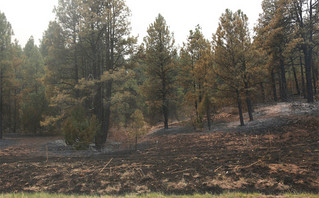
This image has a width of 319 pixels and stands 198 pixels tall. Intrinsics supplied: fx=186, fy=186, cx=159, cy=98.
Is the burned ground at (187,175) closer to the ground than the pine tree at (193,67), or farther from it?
closer to the ground

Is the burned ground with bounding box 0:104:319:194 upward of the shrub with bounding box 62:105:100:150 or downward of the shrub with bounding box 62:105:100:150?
downward

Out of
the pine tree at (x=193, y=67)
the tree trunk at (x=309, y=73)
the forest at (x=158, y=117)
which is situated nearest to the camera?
the forest at (x=158, y=117)

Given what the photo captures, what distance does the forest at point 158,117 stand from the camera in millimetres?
5203

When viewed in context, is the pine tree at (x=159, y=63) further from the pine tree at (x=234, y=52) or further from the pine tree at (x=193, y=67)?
the pine tree at (x=234, y=52)

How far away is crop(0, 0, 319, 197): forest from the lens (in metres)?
5.20

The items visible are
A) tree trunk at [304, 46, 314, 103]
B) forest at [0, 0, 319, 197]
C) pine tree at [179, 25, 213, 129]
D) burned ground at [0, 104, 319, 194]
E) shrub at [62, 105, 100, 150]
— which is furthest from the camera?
pine tree at [179, 25, 213, 129]

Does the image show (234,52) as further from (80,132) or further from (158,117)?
(158,117)

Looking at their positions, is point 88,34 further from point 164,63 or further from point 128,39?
point 164,63

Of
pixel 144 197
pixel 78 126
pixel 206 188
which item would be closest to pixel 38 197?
pixel 144 197

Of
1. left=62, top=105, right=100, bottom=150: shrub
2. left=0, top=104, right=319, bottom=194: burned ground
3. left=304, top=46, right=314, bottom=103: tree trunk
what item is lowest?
left=0, top=104, right=319, bottom=194: burned ground

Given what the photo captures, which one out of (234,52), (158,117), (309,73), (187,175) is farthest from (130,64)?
(158,117)

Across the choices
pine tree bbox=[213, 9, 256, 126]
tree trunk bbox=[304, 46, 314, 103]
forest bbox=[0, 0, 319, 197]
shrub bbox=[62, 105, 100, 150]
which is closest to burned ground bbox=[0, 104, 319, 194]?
forest bbox=[0, 0, 319, 197]

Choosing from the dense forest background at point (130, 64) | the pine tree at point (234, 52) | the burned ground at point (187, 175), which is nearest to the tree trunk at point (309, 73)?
the dense forest background at point (130, 64)

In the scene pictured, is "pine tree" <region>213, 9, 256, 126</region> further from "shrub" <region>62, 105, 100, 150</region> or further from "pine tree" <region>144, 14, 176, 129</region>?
"shrub" <region>62, 105, 100, 150</region>
